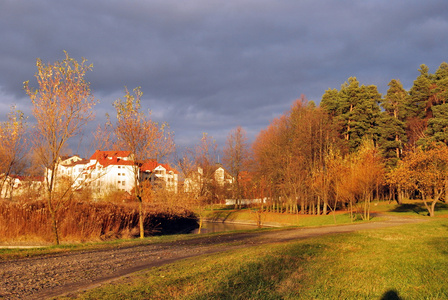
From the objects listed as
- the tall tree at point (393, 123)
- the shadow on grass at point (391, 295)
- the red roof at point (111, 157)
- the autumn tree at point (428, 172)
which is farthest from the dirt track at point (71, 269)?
the tall tree at point (393, 123)

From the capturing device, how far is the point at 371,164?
3231 centimetres

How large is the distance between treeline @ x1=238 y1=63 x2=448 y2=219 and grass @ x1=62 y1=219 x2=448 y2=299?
25.4m

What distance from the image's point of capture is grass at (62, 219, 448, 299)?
6055 millimetres

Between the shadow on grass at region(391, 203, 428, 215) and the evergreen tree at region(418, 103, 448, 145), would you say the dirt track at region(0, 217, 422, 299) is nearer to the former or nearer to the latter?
the shadow on grass at region(391, 203, 428, 215)

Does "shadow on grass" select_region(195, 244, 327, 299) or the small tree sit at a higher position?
the small tree

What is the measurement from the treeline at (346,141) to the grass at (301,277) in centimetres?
2537

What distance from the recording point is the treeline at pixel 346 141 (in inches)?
1499

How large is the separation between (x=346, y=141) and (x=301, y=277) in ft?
158

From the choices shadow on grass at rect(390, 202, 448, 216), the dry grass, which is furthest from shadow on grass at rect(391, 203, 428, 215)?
the dry grass

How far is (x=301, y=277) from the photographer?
282 inches

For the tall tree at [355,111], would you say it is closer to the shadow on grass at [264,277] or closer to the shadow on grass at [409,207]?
the shadow on grass at [409,207]

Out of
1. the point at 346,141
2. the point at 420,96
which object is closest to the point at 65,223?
the point at 346,141

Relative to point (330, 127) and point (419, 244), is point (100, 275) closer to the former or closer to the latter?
point (419, 244)

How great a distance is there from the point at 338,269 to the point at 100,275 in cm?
544
